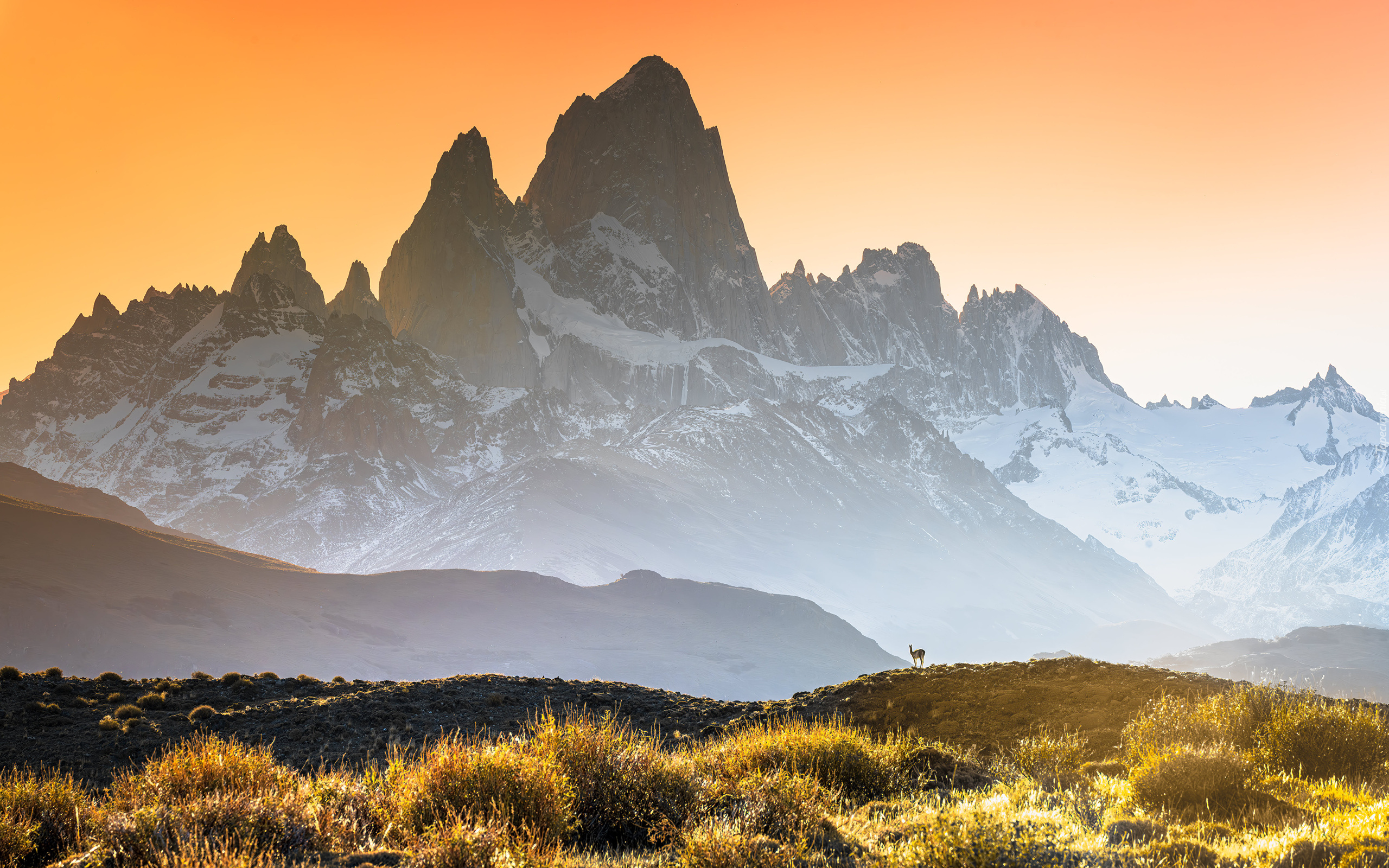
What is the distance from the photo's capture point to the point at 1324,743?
15.2 metres

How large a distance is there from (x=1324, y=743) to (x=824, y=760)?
8.29 m

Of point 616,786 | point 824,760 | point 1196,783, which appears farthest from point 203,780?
point 1196,783

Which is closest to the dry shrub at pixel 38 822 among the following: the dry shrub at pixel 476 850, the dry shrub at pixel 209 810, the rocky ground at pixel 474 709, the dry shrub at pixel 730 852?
the dry shrub at pixel 209 810

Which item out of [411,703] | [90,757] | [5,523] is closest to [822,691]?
[411,703]

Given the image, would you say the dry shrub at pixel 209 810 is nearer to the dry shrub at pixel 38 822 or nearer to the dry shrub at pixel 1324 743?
the dry shrub at pixel 38 822

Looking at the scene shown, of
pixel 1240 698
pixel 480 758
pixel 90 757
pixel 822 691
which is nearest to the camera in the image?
pixel 480 758

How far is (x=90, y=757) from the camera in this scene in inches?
932

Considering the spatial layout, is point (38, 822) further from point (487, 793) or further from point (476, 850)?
point (476, 850)

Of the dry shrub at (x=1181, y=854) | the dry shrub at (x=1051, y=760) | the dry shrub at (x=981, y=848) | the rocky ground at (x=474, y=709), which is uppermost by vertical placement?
the dry shrub at (x=981, y=848)

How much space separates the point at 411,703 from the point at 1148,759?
73.1ft

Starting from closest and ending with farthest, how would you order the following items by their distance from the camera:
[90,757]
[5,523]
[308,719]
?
[90,757] → [308,719] → [5,523]

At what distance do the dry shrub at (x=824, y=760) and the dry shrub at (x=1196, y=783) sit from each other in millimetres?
3806

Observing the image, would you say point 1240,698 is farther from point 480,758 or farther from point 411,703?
point 411,703

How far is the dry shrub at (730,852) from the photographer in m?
10.1
